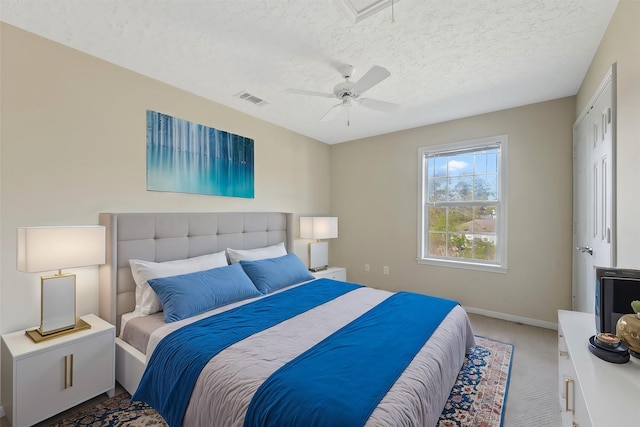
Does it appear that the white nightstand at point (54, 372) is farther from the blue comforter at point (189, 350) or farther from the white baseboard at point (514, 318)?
the white baseboard at point (514, 318)

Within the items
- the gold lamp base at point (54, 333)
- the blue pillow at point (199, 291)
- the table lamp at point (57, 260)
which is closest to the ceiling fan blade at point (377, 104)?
the blue pillow at point (199, 291)

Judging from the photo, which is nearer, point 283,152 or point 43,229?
point 43,229

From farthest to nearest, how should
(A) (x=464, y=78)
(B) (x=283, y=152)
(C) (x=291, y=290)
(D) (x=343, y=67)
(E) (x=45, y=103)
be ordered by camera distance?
(B) (x=283, y=152)
(C) (x=291, y=290)
(A) (x=464, y=78)
(D) (x=343, y=67)
(E) (x=45, y=103)

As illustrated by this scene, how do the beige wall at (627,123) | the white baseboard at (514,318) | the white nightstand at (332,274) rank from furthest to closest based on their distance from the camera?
the white nightstand at (332,274), the white baseboard at (514,318), the beige wall at (627,123)

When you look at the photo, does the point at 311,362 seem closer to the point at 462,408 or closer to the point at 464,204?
the point at 462,408

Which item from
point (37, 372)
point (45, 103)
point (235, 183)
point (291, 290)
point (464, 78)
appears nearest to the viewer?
point (37, 372)

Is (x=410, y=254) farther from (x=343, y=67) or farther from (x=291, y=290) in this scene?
(x=343, y=67)

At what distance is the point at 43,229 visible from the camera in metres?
1.79

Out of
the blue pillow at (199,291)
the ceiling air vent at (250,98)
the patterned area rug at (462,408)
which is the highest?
the ceiling air vent at (250,98)

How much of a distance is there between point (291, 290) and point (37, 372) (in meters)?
1.80

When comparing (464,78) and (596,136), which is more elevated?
(464,78)

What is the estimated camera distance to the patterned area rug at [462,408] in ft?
5.91

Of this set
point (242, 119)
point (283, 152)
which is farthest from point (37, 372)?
point (283, 152)

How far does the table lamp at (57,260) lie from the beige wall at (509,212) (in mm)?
3465
